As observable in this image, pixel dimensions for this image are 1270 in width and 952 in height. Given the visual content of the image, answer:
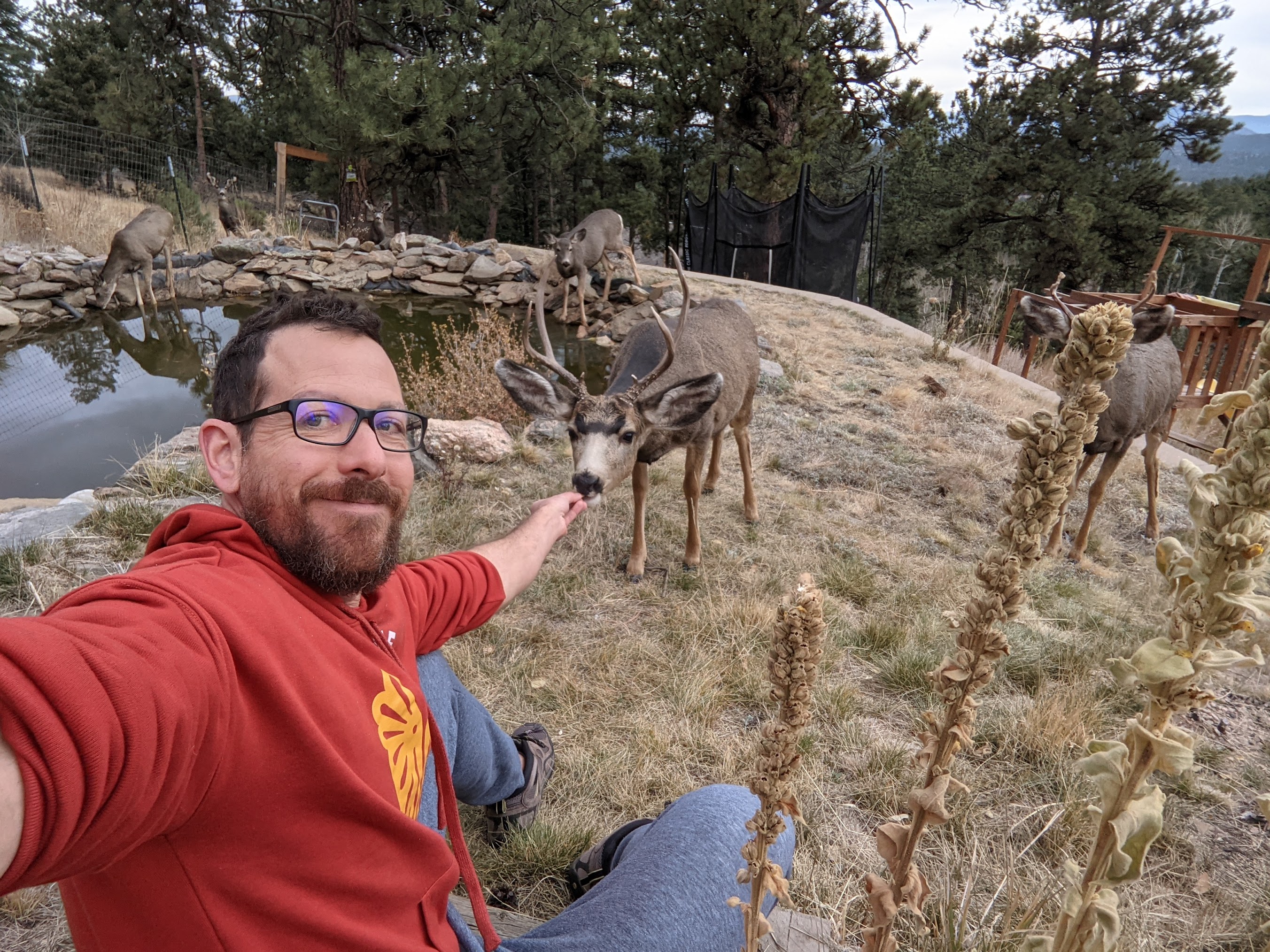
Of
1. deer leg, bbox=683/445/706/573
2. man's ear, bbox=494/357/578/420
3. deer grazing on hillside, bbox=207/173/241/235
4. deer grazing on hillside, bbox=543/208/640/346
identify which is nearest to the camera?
man's ear, bbox=494/357/578/420

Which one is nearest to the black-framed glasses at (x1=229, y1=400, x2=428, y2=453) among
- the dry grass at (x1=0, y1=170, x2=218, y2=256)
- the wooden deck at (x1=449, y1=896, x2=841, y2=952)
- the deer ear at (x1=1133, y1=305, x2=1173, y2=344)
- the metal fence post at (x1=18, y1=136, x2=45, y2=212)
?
the wooden deck at (x1=449, y1=896, x2=841, y2=952)

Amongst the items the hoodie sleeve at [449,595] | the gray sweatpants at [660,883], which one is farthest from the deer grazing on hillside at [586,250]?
the gray sweatpants at [660,883]

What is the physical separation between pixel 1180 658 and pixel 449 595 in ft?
5.72

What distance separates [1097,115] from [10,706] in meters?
24.8

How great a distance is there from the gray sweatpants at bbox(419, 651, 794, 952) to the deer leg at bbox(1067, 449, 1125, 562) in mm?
3860

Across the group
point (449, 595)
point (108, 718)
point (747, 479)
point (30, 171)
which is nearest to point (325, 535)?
point (108, 718)

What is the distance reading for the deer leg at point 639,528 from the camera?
14.0 ft

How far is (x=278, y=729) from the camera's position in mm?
1089

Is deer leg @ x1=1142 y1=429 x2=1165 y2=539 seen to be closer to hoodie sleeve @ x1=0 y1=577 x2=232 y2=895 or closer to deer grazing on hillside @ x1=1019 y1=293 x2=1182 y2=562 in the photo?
deer grazing on hillside @ x1=1019 y1=293 x2=1182 y2=562

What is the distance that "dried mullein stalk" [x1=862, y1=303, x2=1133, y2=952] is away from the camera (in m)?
0.62

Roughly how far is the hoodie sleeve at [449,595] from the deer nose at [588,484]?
4.50 ft

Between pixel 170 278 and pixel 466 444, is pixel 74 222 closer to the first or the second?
pixel 170 278

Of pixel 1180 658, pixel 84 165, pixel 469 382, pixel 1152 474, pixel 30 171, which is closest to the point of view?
pixel 1180 658

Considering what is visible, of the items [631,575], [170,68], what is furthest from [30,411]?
[170,68]
